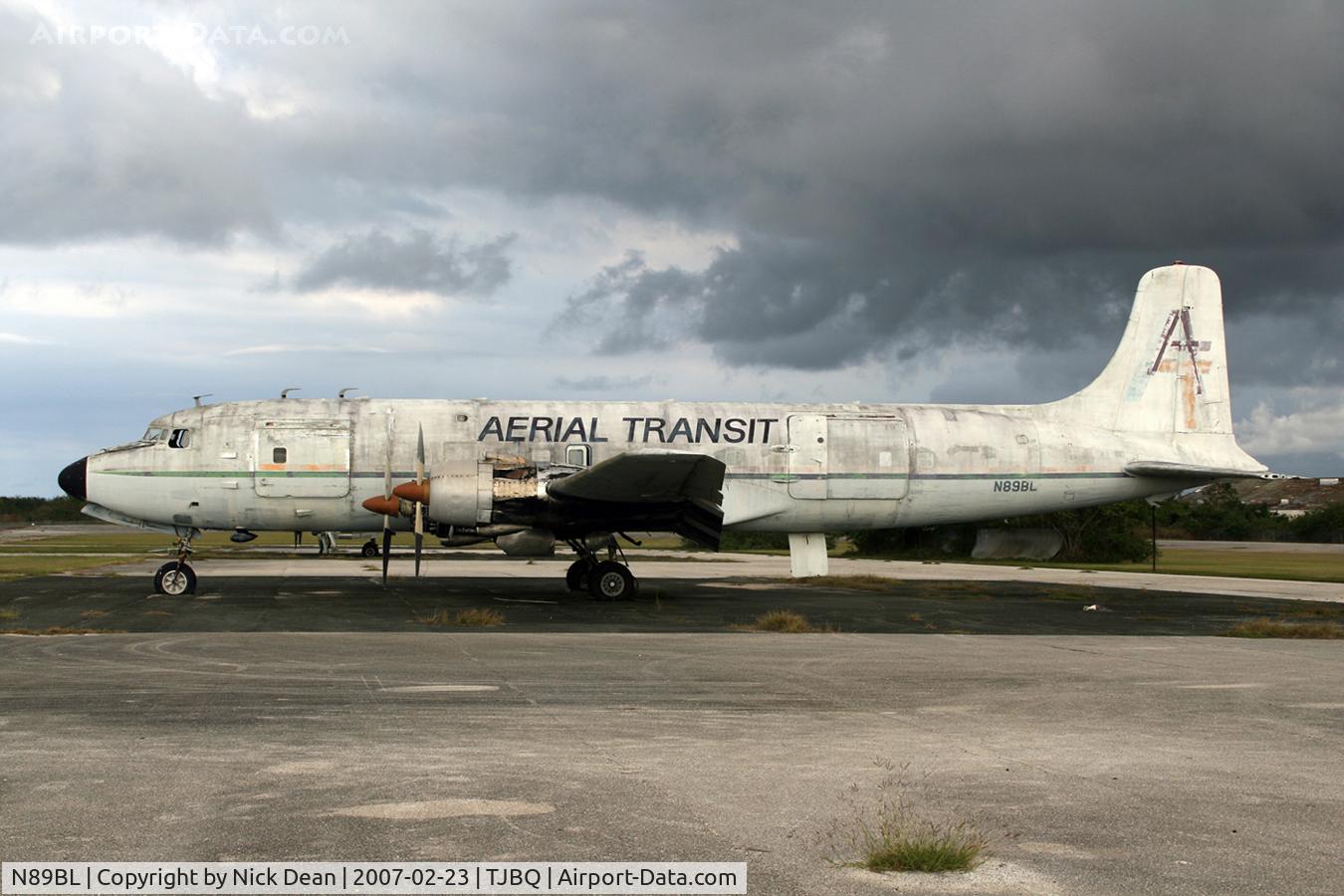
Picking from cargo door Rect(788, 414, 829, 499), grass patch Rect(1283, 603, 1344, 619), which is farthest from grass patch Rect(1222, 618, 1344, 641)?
cargo door Rect(788, 414, 829, 499)

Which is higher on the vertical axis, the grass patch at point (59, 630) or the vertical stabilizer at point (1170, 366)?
the vertical stabilizer at point (1170, 366)

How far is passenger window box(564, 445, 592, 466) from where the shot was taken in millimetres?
25469

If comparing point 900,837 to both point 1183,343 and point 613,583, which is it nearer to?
point 613,583

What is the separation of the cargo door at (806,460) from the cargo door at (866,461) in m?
0.20

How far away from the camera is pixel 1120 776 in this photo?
8.51m

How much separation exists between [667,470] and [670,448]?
4008 millimetres

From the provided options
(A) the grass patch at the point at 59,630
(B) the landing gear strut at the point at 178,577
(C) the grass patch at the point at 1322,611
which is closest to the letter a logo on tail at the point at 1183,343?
(C) the grass patch at the point at 1322,611

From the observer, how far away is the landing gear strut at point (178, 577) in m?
24.6

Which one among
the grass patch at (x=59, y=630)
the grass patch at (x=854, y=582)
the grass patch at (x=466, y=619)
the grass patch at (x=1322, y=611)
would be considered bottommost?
the grass patch at (x=1322, y=611)

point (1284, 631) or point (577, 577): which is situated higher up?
point (577, 577)

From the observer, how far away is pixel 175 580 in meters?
24.7

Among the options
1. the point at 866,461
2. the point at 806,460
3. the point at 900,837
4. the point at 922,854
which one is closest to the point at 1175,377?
the point at 866,461

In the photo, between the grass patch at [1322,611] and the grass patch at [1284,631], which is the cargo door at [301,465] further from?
the grass patch at [1322,611]

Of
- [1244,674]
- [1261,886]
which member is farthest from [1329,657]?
[1261,886]
